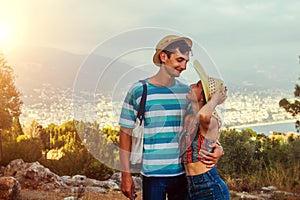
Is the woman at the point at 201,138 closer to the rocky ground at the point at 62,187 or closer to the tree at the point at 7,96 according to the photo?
the rocky ground at the point at 62,187

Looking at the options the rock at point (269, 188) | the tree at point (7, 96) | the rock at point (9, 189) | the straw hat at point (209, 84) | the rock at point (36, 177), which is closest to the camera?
the straw hat at point (209, 84)

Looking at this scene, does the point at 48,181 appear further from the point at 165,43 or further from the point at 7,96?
the point at 165,43

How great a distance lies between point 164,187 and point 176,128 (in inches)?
9.3

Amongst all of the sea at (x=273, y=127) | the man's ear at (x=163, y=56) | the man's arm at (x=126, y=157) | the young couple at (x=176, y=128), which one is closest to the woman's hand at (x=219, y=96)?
the young couple at (x=176, y=128)

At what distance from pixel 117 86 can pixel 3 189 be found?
2660mm

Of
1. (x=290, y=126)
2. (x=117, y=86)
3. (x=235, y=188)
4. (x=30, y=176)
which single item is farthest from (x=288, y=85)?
(x=117, y=86)

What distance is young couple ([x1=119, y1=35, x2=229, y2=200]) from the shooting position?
1889mm

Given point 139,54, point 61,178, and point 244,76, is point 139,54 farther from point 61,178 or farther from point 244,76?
point 244,76

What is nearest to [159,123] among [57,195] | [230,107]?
[57,195]

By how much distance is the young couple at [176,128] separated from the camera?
1.89m

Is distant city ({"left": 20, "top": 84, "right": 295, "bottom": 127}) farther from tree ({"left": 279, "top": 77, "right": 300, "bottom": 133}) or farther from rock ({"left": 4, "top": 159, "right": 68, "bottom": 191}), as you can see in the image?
rock ({"left": 4, "top": 159, "right": 68, "bottom": 191})

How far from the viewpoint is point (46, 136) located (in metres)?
5.64

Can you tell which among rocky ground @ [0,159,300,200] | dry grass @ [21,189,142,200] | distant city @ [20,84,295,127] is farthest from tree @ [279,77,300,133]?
dry grass @ [21,189,142,200]

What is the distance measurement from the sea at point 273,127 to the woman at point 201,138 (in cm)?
452
